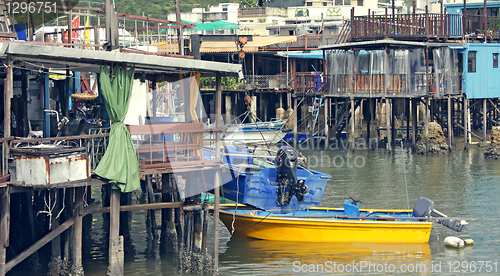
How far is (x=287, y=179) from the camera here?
1584 cm

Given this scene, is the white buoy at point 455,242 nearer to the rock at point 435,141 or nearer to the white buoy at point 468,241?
the white buoy at point 468,241

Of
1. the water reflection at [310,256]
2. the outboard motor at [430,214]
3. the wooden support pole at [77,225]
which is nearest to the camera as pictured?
the wooden support pole at [77,225]

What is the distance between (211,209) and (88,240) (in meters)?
3.44

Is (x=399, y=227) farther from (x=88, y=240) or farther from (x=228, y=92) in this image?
(x=228, y=92)

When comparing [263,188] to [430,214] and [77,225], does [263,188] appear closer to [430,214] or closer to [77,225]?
[430,214]

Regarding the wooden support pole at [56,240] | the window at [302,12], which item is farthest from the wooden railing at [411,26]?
the window at [302,12]

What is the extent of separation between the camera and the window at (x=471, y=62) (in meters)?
31.3

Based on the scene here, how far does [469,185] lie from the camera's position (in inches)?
923

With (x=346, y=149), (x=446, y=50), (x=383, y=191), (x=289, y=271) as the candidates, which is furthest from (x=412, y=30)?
(x=289, y=271)

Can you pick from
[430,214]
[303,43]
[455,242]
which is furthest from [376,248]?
[303,43]

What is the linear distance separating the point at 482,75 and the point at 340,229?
18511 mm

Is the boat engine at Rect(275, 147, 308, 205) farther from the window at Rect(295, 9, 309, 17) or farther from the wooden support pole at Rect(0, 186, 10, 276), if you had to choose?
the window at Rect(295, 9, 309, 17)

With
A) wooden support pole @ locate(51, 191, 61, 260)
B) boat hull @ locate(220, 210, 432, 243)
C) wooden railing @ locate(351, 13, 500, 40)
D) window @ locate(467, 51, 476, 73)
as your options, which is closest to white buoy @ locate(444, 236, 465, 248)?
boat hull @ locate(220, 210, 432, 243)

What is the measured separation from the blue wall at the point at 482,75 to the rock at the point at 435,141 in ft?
8.47
